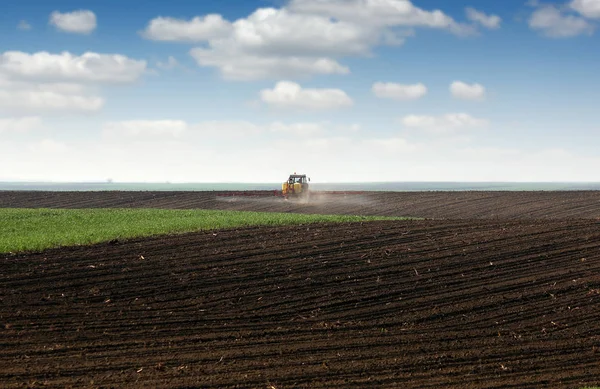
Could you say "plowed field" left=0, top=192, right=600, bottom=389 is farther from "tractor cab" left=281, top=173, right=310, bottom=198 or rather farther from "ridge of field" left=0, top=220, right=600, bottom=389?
"tractor cab" left=281, top=173, right=310, bottom=198

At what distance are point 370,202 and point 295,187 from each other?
274 inches

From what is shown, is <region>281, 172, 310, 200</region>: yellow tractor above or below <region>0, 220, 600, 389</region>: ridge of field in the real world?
above

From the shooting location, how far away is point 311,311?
16906mm

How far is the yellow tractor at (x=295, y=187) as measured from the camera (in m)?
54.1

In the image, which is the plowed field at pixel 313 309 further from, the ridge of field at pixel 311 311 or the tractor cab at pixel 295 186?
the tractor cab at pixel 295 186

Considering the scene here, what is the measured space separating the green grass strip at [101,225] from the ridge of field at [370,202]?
14.0 m

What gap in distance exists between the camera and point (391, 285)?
61.7 feet

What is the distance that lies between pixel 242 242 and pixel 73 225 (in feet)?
38.7

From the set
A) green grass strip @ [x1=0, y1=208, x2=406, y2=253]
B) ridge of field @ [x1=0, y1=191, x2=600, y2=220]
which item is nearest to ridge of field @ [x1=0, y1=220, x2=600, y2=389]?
green grass strip @ [x1=0, y1=208, x2=406, y2=253]

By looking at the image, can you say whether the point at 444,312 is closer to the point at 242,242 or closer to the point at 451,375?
the point at 451,375

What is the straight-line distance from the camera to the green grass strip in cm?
2513

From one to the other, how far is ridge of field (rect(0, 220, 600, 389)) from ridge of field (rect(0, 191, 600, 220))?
21102 millimetres

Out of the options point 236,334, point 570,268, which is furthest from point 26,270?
point 570,268

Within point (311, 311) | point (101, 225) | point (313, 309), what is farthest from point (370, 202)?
point (311, 311)
